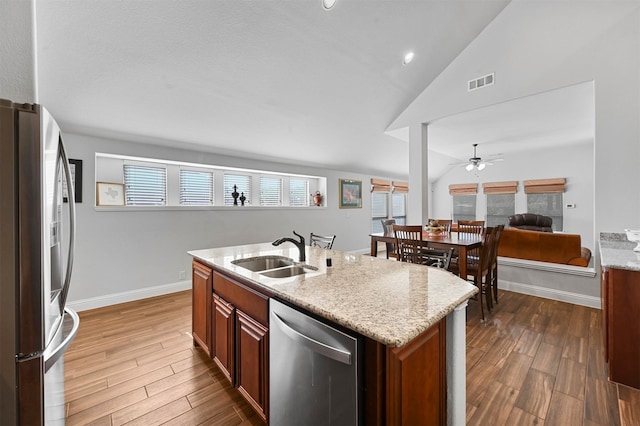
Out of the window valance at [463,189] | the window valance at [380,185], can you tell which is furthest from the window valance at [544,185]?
the window valance at [380,185]

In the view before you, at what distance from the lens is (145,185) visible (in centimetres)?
373

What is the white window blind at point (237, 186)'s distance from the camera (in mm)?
4523

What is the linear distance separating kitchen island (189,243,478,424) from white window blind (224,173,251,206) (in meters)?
2.77

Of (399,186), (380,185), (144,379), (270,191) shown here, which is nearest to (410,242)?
(144,379)

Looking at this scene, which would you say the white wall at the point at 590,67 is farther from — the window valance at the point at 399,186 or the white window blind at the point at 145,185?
the white window blind at the point at 145,185

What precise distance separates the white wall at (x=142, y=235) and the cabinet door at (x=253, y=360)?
8.63ft

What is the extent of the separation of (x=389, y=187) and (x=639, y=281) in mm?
5743

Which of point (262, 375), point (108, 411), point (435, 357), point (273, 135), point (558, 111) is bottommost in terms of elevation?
point (108, 411)

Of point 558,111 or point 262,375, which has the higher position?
point 558,111

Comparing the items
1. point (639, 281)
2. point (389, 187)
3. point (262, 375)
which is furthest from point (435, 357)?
point (389, 187)

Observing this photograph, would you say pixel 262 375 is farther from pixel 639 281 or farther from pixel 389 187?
pixel 389 187

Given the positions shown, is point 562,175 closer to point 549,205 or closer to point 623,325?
point 549,205

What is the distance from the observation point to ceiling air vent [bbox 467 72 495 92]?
349 cm

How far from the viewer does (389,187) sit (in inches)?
290
